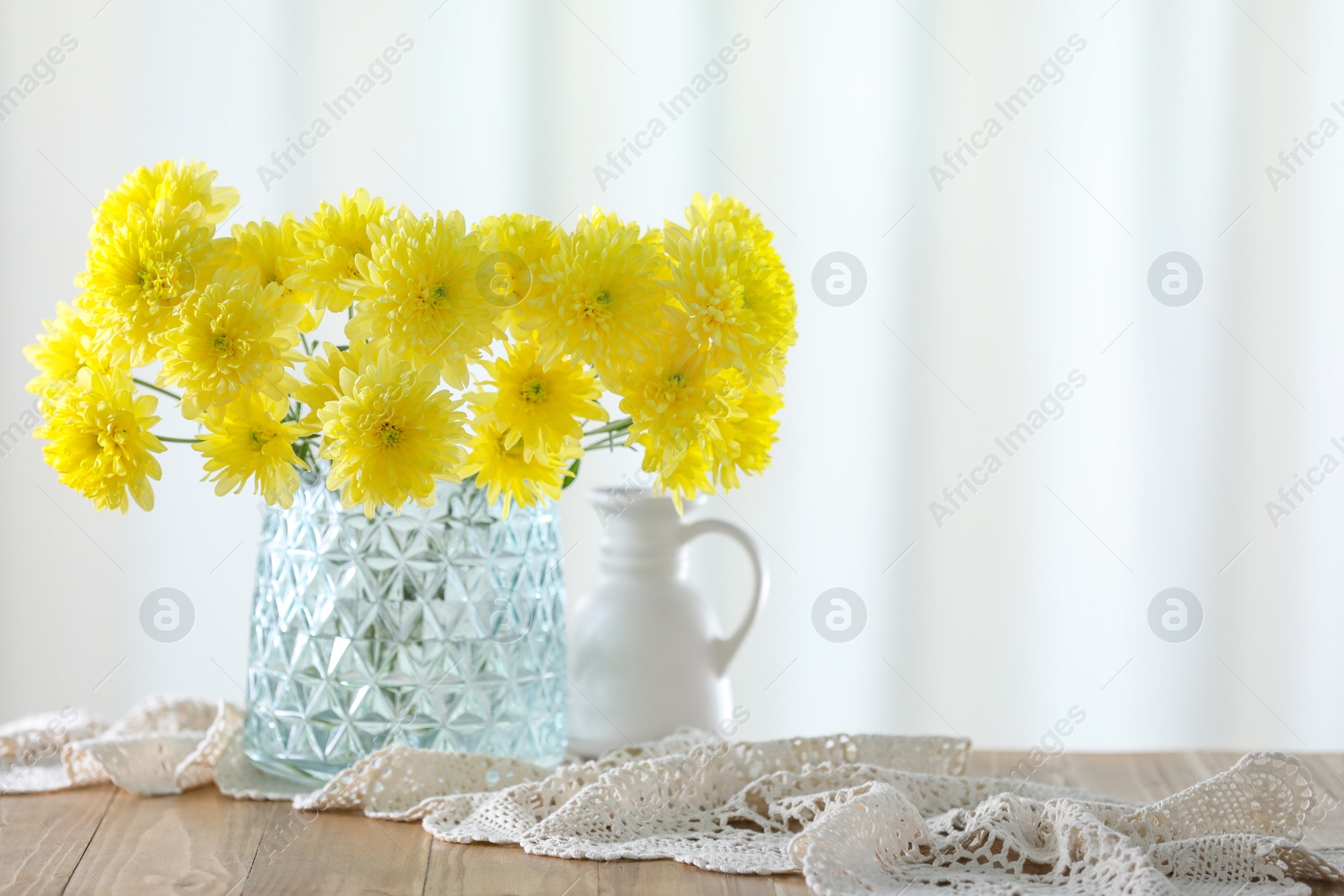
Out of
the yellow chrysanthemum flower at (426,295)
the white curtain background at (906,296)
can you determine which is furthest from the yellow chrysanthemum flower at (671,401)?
the white curtain background at (906,296)

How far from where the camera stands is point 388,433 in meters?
0.68

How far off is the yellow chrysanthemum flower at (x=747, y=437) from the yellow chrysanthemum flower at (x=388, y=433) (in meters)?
0.17

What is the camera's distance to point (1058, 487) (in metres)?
1.51

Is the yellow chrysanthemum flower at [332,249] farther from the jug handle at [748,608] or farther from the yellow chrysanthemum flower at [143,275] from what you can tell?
the jug handle at [748,608]

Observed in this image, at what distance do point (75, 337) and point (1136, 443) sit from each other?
1.24 meters

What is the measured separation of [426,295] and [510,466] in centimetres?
12

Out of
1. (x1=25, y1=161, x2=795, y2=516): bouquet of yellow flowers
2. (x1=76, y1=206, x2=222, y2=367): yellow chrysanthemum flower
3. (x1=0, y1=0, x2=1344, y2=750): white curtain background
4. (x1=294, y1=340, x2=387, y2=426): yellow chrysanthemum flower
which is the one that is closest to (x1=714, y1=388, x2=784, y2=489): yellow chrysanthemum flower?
(x1=25, y1=161, x2=795, y2=516): bouquet of yellow flowers

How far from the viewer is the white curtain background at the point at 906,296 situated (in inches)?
55.1

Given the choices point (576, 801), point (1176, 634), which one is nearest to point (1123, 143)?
point (1176, 634)

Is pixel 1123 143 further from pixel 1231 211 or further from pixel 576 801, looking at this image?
pixel 576 801

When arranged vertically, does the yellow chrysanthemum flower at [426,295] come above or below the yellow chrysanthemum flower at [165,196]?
below

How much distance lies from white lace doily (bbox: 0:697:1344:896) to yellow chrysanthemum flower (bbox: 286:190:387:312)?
0.30 meters

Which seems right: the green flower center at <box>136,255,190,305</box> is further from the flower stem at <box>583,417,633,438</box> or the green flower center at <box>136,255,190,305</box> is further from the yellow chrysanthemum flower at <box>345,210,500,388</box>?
the flower stem at <box>583,417,633,438</box>

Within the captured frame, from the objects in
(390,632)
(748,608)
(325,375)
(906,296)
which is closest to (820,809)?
(748,608)
